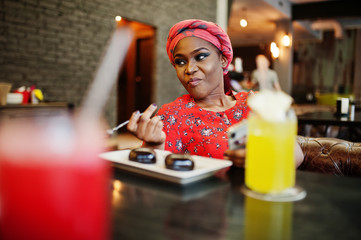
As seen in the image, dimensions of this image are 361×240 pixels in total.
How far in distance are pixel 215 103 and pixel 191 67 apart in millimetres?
223

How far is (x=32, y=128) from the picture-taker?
0.24 m

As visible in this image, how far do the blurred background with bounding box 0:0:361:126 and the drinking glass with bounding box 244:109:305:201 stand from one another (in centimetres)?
320

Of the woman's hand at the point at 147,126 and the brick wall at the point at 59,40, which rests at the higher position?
the brick wall at the point at 59,40

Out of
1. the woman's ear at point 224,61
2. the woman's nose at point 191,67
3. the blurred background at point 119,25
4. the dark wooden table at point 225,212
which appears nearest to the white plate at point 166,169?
the dark wooden table at point 225,212

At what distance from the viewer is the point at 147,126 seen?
3.21ft

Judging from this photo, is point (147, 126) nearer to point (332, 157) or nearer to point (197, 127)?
point (197, 127)

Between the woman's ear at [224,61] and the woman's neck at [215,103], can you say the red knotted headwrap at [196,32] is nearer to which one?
the woman's ear at [224,61]

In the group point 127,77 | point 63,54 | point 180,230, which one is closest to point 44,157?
point 180,230

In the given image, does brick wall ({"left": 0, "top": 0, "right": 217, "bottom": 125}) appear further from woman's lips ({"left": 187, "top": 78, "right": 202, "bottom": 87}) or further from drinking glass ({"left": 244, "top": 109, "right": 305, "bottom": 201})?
drinking glass ({"left": 244, "top": 109, "right": 305, "bottom": 201})

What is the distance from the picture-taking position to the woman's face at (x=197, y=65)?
142cm

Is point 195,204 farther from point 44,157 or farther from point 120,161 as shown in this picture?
point 44,157

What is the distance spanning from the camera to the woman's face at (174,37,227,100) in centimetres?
142

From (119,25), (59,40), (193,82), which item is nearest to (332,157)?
(193,82)

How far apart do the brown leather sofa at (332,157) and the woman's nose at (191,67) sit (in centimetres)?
56
